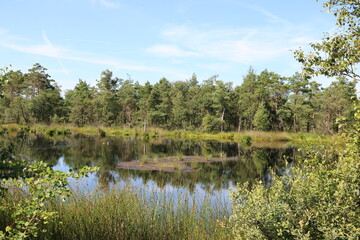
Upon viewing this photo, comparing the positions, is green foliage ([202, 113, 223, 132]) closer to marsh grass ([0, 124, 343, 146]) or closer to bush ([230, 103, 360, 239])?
marsh grass ([0, 124, 343, 146])

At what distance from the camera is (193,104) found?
5309 centimetres

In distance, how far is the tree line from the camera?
46.7 m

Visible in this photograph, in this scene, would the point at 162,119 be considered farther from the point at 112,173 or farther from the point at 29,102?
the point at 112,173

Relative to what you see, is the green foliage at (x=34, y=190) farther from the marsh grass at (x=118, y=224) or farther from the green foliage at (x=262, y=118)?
the green foliage at (x=262, y=118)

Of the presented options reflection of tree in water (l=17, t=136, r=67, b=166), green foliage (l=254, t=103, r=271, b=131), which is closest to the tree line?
green foliage (l=254, t=103, r=271, b=131)

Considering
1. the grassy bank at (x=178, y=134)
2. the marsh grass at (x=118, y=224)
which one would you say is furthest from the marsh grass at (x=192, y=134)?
the marsh grass at (x=118, y=224)

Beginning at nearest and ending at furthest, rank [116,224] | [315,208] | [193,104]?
[315,208] < [116,224] < [193,104]

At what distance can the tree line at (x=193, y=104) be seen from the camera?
4672cm

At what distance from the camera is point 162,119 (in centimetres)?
5738

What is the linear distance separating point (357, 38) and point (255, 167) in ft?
52.2

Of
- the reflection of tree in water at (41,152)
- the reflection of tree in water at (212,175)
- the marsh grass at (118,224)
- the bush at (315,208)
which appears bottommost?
the reflection of tree in water at (212,175)

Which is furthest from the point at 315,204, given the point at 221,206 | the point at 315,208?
the point at 221,206

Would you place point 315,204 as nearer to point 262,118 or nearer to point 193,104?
point 262,118

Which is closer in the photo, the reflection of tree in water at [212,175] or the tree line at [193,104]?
the reflection of tree in water at [212,175]
